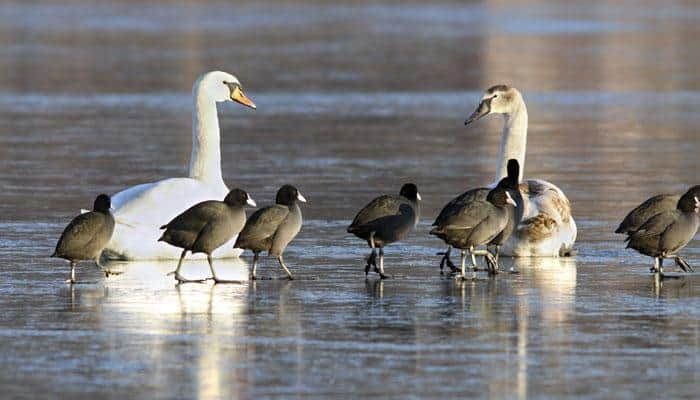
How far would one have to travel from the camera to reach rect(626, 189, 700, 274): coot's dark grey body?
1341cm

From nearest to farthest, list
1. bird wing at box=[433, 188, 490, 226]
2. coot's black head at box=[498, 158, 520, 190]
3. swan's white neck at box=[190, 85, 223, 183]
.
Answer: bird wing at box=[433, 188, 490, 226] → coot's black head at box=[498, 158, 520, 190] → swan's white neck at box=[190, 85, 223, 183]

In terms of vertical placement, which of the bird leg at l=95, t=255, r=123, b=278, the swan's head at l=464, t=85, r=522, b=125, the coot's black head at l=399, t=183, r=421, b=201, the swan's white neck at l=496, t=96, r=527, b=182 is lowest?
the bird leg at l=95, t=255, r=123, b=278

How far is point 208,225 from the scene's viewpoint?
13156mm

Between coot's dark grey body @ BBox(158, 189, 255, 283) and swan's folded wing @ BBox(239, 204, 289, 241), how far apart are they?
0.09 metres

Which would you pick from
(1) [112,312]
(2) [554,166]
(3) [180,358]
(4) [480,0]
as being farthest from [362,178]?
(4) [480,0]

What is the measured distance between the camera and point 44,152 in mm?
24469

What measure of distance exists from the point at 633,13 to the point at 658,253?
7594cm

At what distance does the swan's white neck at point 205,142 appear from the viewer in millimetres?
15945

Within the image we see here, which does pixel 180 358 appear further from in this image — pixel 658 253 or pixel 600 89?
pixel 600 89

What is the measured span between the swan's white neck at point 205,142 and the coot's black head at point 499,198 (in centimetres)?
325

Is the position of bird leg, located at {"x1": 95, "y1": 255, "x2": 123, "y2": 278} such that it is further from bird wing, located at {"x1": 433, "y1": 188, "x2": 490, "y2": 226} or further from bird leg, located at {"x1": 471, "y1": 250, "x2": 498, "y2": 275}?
bird leg, located at {"x1": 471, "y1": 250, "x2": 498, "y2": 275}

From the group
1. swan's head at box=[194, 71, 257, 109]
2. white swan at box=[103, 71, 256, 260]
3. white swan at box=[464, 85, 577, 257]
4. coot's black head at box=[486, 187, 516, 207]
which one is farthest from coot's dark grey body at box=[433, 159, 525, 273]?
swan's head at box=[194, 71, 257, 109]

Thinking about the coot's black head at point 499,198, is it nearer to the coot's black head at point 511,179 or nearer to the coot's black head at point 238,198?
the coot's black head at point 511,179

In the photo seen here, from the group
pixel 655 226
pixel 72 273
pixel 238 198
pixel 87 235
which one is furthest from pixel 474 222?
pixel 72 273
